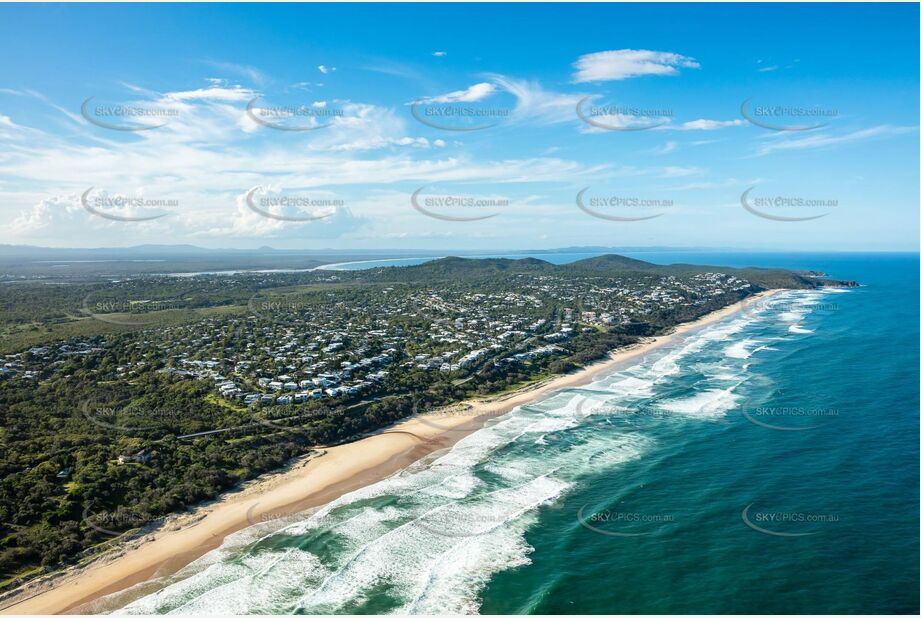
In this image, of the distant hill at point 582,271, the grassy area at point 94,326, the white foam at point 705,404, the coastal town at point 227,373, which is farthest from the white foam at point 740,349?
the grassy area at point 94,326

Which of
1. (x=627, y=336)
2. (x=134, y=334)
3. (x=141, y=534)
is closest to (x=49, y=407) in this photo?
(x=141, y=534)

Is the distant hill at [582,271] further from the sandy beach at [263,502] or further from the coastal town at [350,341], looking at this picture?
the sandy beach at [263,502]

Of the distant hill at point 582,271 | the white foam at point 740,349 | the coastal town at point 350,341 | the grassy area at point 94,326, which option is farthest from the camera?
the distant hill at point 582,271

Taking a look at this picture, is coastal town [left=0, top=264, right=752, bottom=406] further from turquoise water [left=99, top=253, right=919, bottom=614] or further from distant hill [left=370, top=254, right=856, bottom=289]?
distant hill [left=370, top=254, right=856, bottom=289]

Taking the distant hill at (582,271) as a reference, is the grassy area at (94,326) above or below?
below

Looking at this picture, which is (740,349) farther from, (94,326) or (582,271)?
(582,271)

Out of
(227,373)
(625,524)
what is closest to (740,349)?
(625,524)
